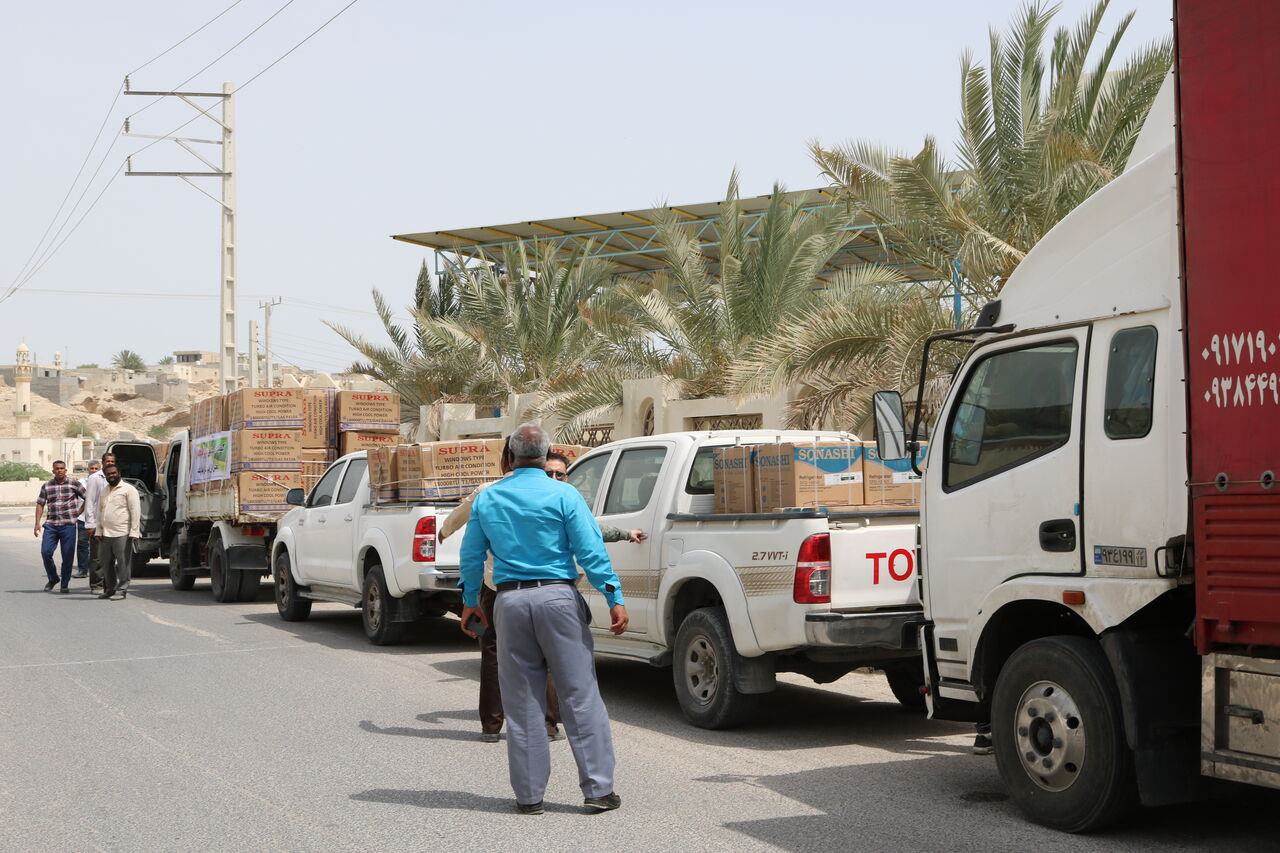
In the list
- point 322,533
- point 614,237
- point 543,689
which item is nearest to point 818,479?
point 543,689

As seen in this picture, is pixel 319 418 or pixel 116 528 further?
pixel 319 418

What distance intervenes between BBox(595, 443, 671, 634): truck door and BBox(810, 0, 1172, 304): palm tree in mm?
5275

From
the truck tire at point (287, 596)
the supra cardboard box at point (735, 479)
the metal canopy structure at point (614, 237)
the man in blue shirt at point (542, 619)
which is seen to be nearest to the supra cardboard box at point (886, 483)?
the supra cardboard box at point (735, 479)

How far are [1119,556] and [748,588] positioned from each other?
9.01 feet

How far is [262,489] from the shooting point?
1680cm

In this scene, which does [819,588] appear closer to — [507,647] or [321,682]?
[507,647]

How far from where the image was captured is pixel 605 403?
23.1 m

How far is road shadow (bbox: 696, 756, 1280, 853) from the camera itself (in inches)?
221

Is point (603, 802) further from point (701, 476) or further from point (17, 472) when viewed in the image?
point (17, 472)

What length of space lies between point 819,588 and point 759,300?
12856 mm

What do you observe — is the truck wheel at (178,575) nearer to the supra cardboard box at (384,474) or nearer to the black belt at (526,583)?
the supra cardboard box at (384,474)

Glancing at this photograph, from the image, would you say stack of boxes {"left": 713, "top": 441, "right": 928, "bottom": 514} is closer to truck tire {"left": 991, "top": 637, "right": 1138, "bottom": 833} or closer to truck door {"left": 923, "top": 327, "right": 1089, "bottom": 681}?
truck door {"left": 923, "top": 327, "right": 1089, "bottom": 681}

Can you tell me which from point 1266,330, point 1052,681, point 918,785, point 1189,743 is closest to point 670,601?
point 918,785

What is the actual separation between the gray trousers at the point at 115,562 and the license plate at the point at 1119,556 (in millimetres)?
14723
